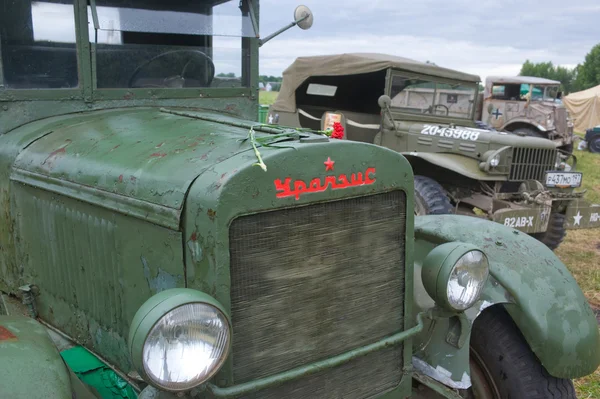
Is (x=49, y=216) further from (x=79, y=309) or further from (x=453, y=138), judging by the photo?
(x=453, y=138)

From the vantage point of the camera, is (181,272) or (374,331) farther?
(374,331)

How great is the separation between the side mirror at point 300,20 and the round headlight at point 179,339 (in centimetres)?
223

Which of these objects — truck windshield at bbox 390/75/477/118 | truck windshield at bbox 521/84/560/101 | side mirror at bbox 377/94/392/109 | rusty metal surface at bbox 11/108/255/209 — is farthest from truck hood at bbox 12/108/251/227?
truck windshield at bbox 521/84/560/101

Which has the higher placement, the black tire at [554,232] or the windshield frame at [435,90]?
the windshield frame at [435,90]

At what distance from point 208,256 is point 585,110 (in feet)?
73.7

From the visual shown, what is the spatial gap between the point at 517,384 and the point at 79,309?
76.8 inches

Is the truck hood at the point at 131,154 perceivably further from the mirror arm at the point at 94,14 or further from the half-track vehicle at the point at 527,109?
the half-track vehicle at the point at 527,109

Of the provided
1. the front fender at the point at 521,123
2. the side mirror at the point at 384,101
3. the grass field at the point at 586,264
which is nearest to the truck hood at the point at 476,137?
the side mirror at the point at 384,101

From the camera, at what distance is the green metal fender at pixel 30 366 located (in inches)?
66.7

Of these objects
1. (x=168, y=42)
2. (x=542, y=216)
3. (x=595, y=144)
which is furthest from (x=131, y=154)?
(x=595, y=144)

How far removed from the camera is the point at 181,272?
1908 mm

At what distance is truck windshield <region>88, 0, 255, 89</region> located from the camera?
2.93 meters

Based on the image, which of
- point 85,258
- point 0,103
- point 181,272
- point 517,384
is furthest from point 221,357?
point 0,103

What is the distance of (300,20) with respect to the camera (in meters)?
3.48
